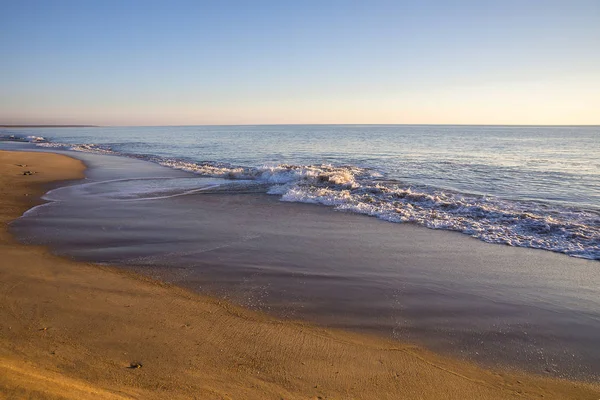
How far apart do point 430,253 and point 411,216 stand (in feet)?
11.7

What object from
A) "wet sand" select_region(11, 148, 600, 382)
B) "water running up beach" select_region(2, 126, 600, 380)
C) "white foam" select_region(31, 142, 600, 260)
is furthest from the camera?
"white foam" select_region(31, 142, 600, 260)

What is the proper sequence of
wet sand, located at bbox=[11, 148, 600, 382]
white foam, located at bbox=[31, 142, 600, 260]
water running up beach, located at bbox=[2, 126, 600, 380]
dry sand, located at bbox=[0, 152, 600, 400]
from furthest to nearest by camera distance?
white foam, located at bbox=[31, 142, 600, 260] → water running up beach, located at bbox=[2, 126, 600, 380] → wet sand, located at bbox=[11, 148, 600, 382] → dry sand, located at bbox=[0, 152, 600, 400]

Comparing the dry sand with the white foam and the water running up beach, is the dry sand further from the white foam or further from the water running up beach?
the white foam

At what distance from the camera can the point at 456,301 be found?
5.80 meters

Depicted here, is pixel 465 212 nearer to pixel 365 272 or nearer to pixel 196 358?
pixel 365 272

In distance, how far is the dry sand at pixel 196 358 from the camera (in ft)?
11.3

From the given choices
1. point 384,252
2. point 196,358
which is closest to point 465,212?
point 384,252

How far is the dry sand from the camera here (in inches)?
136

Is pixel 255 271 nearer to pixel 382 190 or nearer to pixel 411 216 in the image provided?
pixel 411 216

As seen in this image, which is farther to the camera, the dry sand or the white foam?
the white foam

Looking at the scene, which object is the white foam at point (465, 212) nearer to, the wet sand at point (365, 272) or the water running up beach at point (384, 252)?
the water running up beach at point (384, 252)

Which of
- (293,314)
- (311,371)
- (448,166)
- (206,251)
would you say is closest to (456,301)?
(293,314)

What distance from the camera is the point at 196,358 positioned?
400 cm

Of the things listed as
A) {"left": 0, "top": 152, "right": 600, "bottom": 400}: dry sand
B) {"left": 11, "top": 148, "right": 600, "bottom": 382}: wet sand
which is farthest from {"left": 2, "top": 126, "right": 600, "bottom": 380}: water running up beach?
{"left": 0, "top": 152, "right": 600, "bottom": 400}: dry sand
